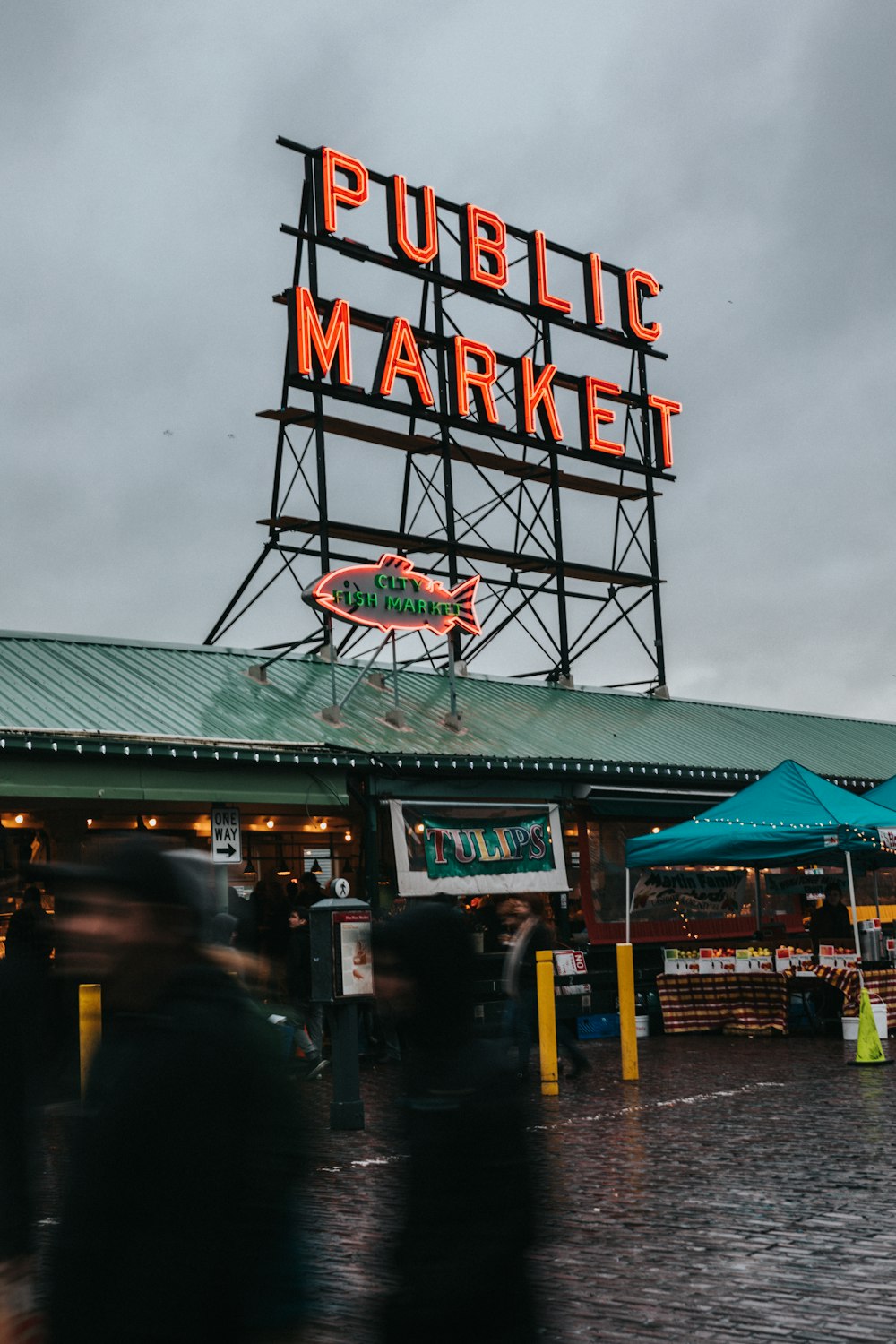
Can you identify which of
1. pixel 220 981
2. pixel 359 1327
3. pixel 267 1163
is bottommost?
pixel 359 1327

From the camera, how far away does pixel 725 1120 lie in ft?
37.2

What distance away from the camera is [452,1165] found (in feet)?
11.0

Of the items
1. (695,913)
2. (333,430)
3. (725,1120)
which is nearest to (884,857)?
(695,913)

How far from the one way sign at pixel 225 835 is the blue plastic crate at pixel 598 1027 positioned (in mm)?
5894

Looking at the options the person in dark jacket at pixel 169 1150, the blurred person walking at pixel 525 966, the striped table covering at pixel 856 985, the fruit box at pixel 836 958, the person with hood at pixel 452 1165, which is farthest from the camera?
the fruit box at pixel 836 958

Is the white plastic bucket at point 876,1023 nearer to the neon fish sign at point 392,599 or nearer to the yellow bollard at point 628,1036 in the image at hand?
the yellow bollard at point 628,1036

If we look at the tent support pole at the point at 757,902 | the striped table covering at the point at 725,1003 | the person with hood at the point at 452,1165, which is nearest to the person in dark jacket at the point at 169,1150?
the person with hood at the point at 452,1165

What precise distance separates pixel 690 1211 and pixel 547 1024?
5.89m

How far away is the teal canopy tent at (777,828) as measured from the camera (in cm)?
1786

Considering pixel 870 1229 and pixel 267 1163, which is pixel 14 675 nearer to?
pixel 870 1229

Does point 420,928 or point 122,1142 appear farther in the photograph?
point 420,928

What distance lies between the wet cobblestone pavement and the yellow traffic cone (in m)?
1.04

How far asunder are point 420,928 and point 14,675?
50.0 ft

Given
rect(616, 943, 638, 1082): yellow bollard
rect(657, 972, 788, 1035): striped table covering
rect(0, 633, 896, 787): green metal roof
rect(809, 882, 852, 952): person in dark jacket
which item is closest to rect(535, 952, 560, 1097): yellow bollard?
rect(616, 943, 638, 1082): yellow bollard
